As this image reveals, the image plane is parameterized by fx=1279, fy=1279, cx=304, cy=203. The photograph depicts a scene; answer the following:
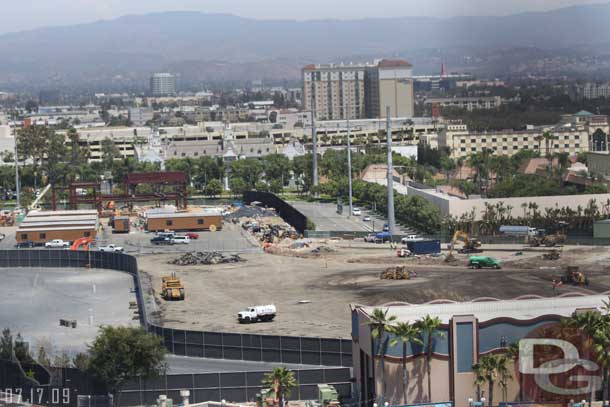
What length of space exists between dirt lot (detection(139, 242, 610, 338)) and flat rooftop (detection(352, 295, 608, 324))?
3254 millimetres

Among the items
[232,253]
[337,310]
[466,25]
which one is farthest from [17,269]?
[466,25]

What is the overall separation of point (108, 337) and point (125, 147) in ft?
140

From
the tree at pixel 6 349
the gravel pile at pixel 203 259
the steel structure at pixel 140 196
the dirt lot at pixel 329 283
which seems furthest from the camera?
the steel structure at pixel 140 196

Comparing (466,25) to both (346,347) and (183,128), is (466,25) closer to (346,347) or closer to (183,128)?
(183,128)

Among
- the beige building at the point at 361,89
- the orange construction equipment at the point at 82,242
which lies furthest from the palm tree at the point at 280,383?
the beige building at the point at 361,89

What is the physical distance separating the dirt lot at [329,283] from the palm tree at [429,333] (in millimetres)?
3682

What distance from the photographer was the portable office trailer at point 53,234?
29.1 meters

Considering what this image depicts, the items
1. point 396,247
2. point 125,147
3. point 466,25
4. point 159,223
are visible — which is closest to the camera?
point 396,247

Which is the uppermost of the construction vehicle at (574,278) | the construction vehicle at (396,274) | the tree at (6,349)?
the tree at (6,349)

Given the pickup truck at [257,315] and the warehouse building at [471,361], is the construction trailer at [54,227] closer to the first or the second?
the pickup truck at [257,315]

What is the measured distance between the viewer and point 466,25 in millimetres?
50250

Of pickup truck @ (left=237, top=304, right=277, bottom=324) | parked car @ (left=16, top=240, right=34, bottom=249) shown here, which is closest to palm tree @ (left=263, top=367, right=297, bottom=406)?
pickup truck @ (left=237, top=304, right=277, bottom=324)

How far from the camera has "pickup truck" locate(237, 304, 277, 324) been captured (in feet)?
57.2

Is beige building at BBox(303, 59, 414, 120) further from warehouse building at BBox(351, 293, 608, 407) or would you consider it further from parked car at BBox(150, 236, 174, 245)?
warehouse building at BBox(351, 293, 608, 407)
